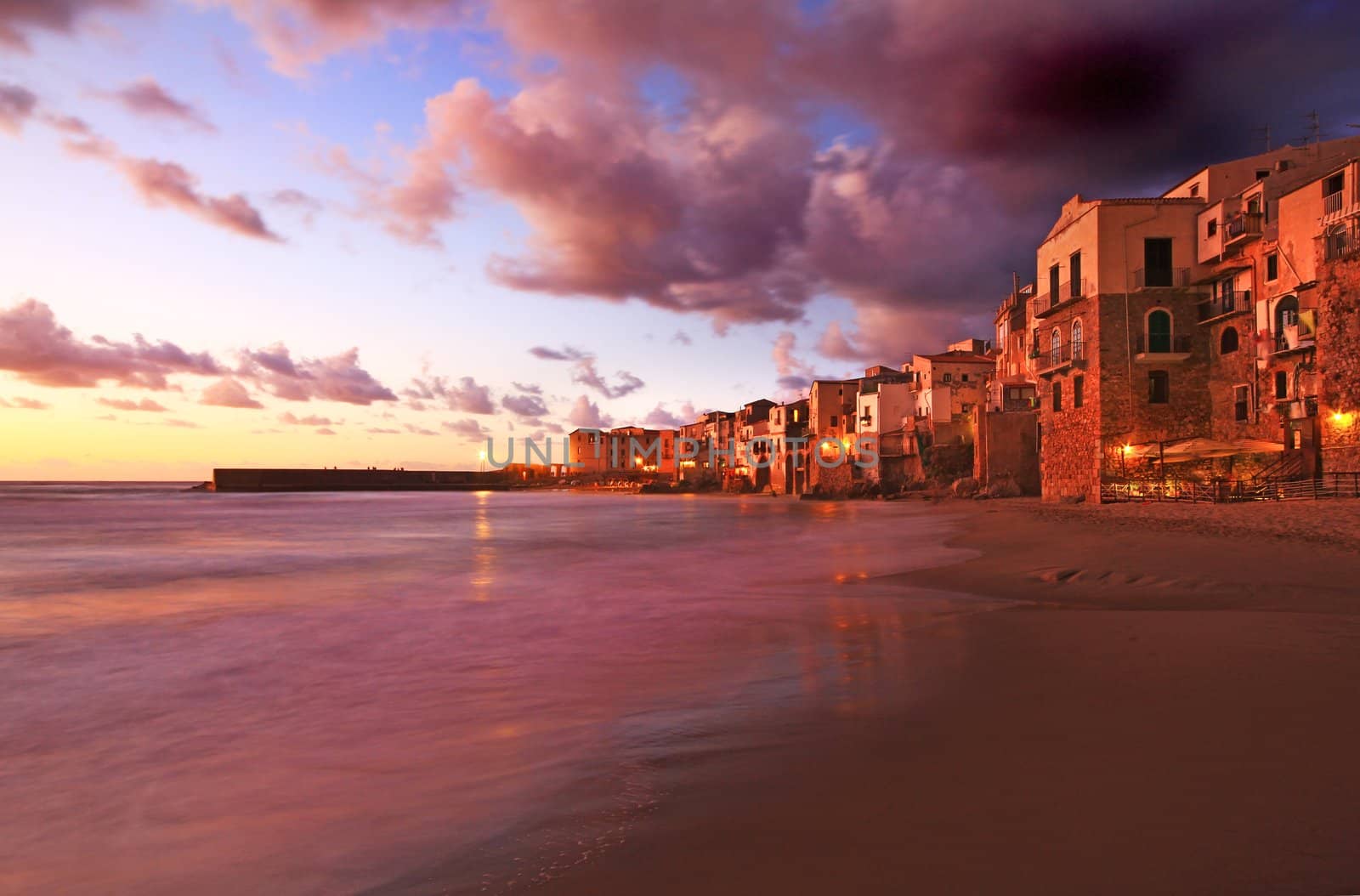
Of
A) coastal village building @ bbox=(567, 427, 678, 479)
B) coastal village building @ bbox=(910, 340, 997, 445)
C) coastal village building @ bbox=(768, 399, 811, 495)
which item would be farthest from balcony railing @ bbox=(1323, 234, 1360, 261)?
coastal village building @ bbox=(567, 427, 678, 479)

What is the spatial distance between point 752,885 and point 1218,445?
108 ft

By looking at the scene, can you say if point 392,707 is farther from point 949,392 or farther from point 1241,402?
point 949,392

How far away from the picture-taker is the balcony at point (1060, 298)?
34562 millimetres

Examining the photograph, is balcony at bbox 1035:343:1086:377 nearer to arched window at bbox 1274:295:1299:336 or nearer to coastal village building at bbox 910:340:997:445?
arched window at bbox 1274:295:1299:336

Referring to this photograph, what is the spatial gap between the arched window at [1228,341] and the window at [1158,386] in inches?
96.8

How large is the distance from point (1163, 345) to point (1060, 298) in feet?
17.3

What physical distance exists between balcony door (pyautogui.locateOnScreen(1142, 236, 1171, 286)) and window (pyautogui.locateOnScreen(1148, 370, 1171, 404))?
13.6ft

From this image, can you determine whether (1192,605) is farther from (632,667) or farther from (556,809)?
(556,809)

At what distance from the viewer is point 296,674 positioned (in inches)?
349

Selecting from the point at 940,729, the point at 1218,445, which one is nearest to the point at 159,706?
the point at 940,729

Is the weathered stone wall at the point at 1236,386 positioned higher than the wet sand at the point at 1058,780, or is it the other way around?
the weathered stone wall at the point at 1236,386

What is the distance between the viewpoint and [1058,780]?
4.34 meters

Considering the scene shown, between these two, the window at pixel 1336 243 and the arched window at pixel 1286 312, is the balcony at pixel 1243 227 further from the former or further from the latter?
the window at pixel 1336 243

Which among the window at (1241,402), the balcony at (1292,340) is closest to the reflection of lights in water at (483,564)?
the balcony at (1292,340)
